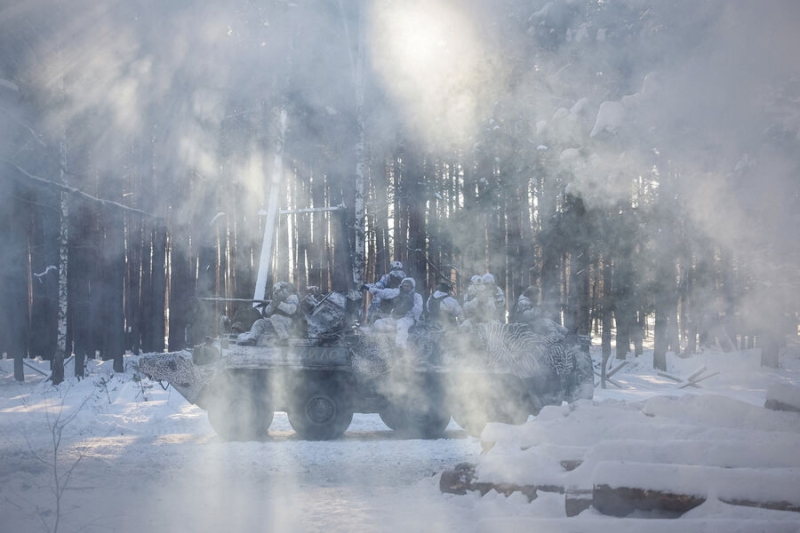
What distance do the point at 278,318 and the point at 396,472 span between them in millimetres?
3217

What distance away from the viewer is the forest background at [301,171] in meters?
12.4

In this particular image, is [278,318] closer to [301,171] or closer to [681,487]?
[301,171]

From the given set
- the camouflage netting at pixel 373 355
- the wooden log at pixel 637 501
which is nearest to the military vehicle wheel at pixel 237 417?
the camouflage netting at pixel 373 355

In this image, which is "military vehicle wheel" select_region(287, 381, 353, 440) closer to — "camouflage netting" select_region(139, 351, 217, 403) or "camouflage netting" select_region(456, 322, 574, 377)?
"camouflage netting" select_region(139, 351, 217, 403)

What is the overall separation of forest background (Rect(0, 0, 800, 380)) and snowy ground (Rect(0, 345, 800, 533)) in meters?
5.32

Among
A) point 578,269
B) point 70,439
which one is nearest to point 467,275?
point 578,269

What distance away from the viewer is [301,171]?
13.4 metres

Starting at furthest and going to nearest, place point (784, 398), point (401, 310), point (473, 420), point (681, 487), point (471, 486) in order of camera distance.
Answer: point (401, 310) < point (473, 420) < point (784, 398) < point (471, 486) < point (681, 487)

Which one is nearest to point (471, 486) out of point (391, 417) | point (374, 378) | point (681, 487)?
point (681, 487)

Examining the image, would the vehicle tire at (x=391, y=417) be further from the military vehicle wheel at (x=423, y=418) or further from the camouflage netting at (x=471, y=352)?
the camouflage netting at (x=471, y=352)

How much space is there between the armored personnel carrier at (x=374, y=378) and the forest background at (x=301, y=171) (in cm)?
399

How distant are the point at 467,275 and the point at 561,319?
2734mm

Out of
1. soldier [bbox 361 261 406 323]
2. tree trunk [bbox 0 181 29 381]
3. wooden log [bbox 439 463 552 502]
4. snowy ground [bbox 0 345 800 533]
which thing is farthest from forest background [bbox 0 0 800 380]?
wooden log [bbox 439 463 552 502]

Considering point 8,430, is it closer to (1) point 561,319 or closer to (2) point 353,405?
(2) point 353,405
